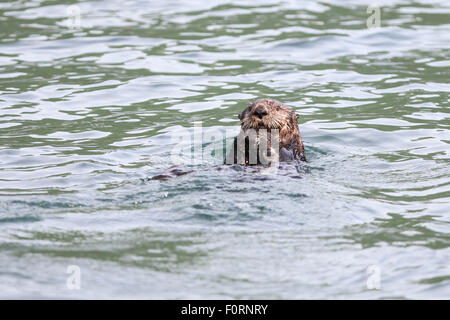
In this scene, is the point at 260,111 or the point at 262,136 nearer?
the point at 260,111

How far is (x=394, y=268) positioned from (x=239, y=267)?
1086 mm

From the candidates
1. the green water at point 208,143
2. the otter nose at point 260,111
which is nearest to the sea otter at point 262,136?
the otter nose at point 260,111

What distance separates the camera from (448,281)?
501 centimetres

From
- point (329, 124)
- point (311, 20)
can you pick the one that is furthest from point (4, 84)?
point (311, 20)

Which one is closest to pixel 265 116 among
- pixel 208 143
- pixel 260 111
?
pixel 260 111

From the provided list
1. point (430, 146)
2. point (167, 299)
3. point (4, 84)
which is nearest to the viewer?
point (167, 299)

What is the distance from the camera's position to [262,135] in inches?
279

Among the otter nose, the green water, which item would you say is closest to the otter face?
the otter nose

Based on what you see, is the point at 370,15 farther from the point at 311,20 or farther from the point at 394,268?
the point at 394,268

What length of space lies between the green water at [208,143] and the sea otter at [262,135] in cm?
36

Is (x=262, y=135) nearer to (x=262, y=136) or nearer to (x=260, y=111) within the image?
(x=262, y=136)

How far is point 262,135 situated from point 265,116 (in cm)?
18

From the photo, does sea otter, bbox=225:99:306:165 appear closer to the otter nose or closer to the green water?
the otter nose

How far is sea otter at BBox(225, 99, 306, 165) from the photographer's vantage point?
7031 mm
